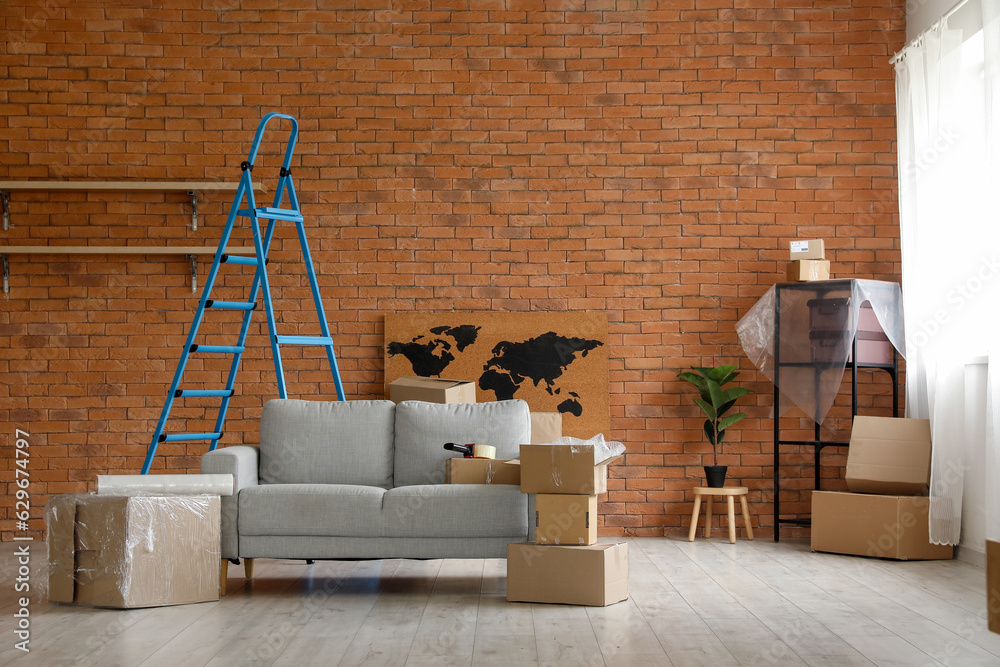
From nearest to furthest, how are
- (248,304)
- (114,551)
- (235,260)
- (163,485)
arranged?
(114,551)
(163,485)
(248,304)
(235,260)

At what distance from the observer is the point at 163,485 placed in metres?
3.62

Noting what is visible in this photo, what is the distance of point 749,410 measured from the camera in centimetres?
536

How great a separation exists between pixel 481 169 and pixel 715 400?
1.96 m

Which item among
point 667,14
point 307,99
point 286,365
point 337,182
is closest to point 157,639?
point 286,365

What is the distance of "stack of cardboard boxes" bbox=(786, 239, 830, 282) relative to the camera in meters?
5.04

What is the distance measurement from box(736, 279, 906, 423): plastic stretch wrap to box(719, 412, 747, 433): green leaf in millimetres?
248

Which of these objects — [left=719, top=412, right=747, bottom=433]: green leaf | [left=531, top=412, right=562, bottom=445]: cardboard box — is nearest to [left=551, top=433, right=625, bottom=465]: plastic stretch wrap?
[left=531, top=412, right=562, bottom=445]: cardboard box

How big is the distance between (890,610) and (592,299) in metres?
2.56

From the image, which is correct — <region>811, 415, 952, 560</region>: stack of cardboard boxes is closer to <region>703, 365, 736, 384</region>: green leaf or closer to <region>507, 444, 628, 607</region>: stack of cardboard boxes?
<region>703, 365, 736, 384</region>: green leaf

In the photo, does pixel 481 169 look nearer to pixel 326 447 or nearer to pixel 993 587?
pixel 326 447

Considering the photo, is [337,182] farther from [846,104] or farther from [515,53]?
[846,104]

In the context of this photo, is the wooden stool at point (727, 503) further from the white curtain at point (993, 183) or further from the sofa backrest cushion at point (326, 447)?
the sofa backrest cushion at point (326, 447)

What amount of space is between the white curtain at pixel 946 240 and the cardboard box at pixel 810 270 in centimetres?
41

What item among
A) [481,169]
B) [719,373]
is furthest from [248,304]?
[719,373]
